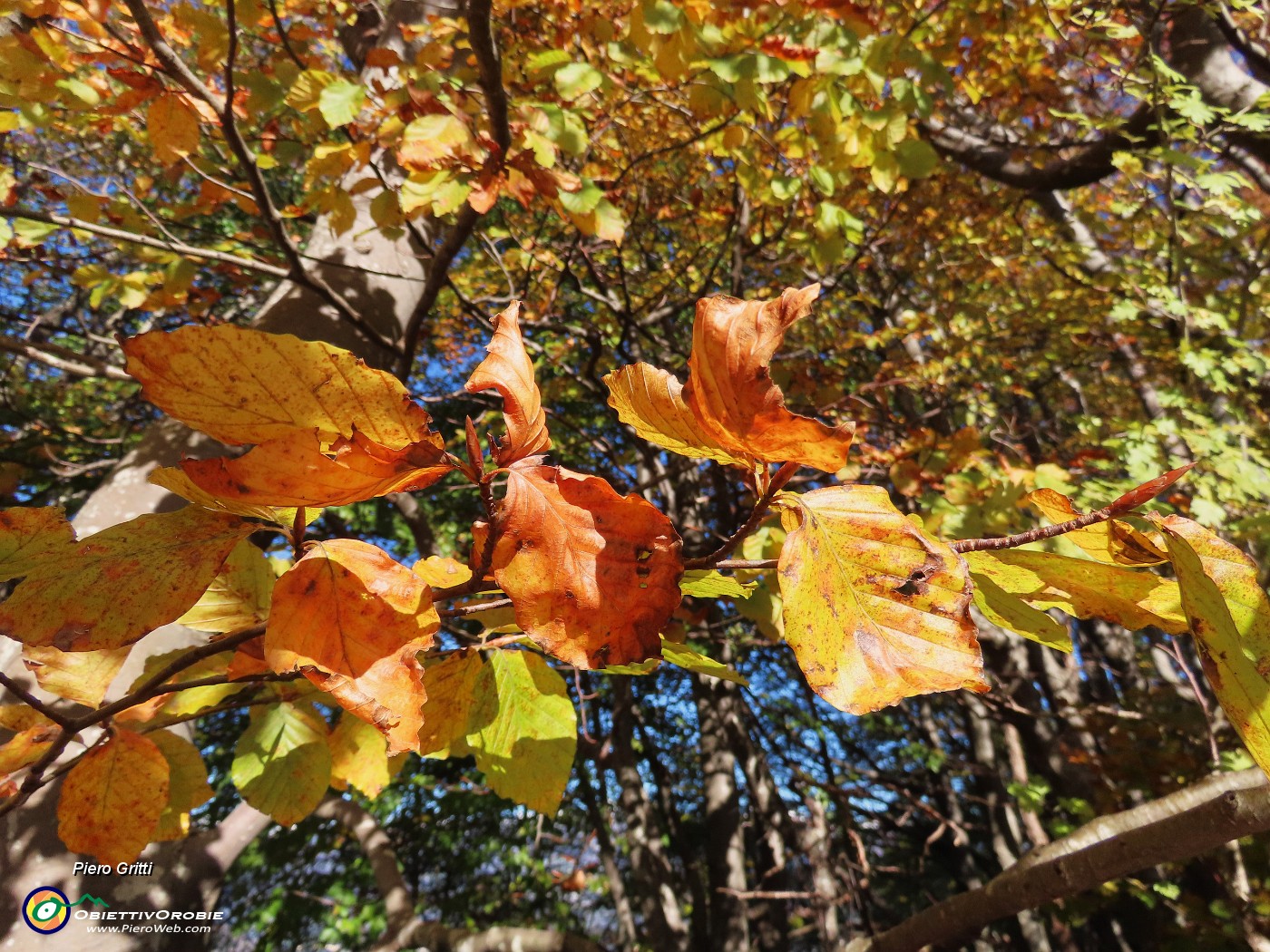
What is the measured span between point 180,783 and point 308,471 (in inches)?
31.5

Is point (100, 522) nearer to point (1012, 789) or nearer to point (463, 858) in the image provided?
point (1012, 789)

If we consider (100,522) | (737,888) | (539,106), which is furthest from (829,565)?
(737,888)

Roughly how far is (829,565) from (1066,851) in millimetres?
994

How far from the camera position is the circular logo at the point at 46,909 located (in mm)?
1276

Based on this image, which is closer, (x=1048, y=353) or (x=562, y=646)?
(x=562, y=646)

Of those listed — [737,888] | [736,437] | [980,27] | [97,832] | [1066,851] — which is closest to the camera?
[736,437]

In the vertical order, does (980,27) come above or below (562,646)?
above

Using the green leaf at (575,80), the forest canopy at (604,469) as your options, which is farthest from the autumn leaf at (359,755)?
the green leaf at (575,80)

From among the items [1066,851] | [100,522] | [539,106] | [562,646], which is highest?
[539,106]

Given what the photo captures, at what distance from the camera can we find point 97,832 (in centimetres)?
76

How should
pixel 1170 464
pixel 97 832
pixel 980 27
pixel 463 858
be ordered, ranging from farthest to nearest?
pixel 463 858, pixel 980 27, pixel 1170 464, pixel 97 832

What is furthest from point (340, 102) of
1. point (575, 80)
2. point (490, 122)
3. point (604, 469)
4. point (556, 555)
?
point (604, 469)

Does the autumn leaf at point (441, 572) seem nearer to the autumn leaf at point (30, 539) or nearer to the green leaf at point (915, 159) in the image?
the autumn leaf at point (30, 539)

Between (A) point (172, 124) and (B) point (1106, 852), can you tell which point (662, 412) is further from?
(A) point (172, 124)
